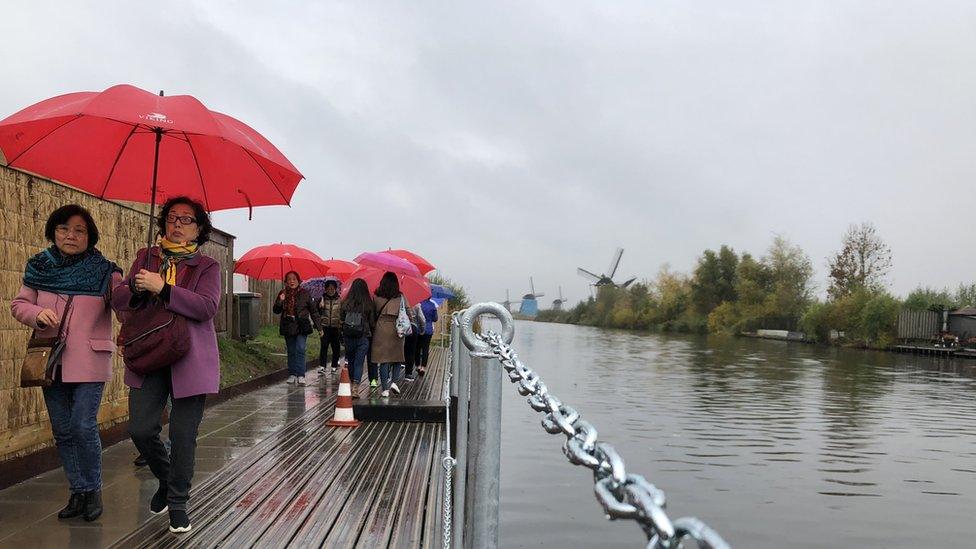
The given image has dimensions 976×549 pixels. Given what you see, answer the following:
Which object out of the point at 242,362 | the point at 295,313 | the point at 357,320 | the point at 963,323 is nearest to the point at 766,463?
the point at 357,320

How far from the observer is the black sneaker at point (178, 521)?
4.13 meters

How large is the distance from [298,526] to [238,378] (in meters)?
7.73

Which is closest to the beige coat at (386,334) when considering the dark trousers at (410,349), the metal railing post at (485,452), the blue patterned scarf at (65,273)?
the dark trousers at (410,349)

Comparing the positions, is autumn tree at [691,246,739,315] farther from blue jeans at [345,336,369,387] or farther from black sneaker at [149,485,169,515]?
black sneaker at [149,485,169,515]

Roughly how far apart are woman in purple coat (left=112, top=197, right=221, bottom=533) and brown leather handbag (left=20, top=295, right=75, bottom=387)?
50 centimetres

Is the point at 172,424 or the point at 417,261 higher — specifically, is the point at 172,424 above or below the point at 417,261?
below

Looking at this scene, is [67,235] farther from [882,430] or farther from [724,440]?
[882,430]

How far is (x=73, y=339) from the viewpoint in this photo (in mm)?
4371

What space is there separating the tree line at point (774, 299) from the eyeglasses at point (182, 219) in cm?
4756

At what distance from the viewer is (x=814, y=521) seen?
8.26 metres

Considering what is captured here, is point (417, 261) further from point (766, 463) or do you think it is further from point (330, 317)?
point (766, 463)

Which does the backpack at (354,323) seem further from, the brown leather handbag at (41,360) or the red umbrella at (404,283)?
the brown leather handbag at (41,360)

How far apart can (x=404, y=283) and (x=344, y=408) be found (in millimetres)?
3529

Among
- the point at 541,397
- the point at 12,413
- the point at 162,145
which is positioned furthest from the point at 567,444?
the point at 12,413
